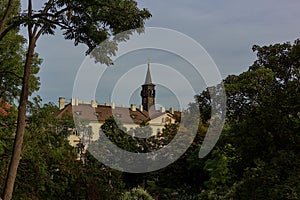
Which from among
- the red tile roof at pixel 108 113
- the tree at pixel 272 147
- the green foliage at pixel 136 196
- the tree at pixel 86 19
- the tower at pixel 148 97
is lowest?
the green foliage at pixel 136 196

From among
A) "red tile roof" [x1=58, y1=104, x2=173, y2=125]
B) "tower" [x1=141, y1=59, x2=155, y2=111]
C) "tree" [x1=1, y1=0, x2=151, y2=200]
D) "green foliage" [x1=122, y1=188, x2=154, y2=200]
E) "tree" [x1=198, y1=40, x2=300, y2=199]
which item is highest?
"tower" [x1=141, y1=59, x2=155, y2=111]

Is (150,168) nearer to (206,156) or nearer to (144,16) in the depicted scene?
(206,156)

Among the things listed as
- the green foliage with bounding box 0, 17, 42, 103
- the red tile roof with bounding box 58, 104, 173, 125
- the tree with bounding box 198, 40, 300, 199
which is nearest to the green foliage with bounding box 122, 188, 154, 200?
the green foliage with bounding box 0, 17, 42, 103

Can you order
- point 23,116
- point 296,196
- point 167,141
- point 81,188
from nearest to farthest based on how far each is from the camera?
1. point 296,196
2. point 23,116
3. point 81,188
4. point 167,141

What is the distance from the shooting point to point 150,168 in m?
27.9

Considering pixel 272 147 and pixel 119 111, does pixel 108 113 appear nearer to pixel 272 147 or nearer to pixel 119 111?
Answer: pixel 119 111

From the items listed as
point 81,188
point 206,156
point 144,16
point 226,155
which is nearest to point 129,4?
point 144,16

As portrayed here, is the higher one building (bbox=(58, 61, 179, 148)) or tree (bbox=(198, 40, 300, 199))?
building (bbox=(58, 61, 179, 148))

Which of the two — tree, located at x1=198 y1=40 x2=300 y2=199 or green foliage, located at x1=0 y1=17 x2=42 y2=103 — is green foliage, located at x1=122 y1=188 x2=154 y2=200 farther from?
tree, located at x1=198 y1=40 x2=300 y2=199

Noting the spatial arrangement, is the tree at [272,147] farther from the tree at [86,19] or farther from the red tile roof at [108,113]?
the red tile roof at [108,113]

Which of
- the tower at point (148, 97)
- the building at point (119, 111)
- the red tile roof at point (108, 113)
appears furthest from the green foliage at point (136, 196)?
the tower at point (148, 97)

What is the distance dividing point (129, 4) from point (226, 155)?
40.8 ft

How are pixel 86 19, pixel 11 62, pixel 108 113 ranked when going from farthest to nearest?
pixel 108 113, pixel 11 62, pixel 86 19

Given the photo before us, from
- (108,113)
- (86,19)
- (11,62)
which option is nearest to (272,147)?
(86,19)
